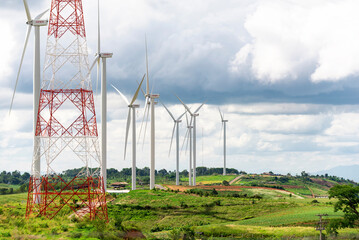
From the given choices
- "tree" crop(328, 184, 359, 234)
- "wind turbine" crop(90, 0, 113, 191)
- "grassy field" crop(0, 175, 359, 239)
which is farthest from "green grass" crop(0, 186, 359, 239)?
"wind turbine" crop(90, 0, 113, 191)

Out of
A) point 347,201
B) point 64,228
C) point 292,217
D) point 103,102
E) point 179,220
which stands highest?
point 103,102

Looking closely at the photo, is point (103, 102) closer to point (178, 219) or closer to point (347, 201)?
point (178, 219)

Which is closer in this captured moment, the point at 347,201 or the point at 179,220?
the point at 347,201

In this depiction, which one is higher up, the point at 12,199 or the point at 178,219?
the point at 12,199

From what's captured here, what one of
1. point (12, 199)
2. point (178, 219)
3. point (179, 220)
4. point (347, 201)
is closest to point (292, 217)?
point (347, 201)

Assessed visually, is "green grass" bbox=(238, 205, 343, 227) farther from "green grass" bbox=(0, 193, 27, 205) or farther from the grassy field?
"green grass" bbox=(0, 193, 27, 205)

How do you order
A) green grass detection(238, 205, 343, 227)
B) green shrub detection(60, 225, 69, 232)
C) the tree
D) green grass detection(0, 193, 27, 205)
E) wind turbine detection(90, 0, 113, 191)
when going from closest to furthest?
1. green shrub detection(60, 225, 69, 232)
2. the tree
3. green grass detection(238, 205, 343, 227)
4. wind turbine detection(90, 0, 113, 191)
5. green grass detection(0, 193, 27, 205)

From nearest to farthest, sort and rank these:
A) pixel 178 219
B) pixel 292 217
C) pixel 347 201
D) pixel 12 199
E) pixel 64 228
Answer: pixel 64 228, pixel 347 201, pixel 292 217, pixel 178 219, pixel 12 199

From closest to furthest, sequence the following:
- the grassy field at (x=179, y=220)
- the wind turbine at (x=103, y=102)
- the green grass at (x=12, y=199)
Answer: the grassy field at (x=179, y=220) → the wind turbine at (x=103, y=102) → the green grass at (x=12, y=199)

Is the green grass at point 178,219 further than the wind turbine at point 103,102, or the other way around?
the wind turbine at point 103,102

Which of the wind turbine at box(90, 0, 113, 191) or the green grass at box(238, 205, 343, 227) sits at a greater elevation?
the wind turbine at box(90, 0, 113, 191)

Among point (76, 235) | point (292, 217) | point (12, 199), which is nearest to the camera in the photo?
point (76, 235)

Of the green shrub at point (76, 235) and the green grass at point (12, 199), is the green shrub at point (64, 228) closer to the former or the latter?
the green shrub at point (76, 235)

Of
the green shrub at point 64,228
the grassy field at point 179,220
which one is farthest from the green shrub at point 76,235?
the green shrub at point 64,228
